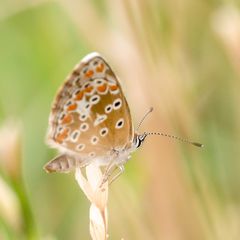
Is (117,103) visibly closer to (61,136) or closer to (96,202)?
(61,136)

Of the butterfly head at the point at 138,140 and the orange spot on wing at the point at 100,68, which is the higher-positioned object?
the orange spot on wing at the point at 100,68

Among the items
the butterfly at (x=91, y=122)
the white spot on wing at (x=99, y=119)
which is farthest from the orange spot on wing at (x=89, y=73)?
the white spot on wing at (x=99, y=119)

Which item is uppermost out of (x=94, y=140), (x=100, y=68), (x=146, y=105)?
(x=100, y=68)

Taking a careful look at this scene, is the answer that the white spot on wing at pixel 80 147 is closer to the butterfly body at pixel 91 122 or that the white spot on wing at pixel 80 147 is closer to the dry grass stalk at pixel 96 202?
the butterfly body at pixel 91 122

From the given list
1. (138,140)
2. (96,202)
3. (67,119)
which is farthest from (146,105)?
(96,202)

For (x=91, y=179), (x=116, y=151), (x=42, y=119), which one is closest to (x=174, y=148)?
(x=116, y=151)

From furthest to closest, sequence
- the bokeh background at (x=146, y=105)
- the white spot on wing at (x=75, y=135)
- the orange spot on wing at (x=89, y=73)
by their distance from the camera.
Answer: the bokeh background at (x=146, y=105), the white spot on wing at (x=75, y=135), the orange spot on wing at (x=89, y=73)
